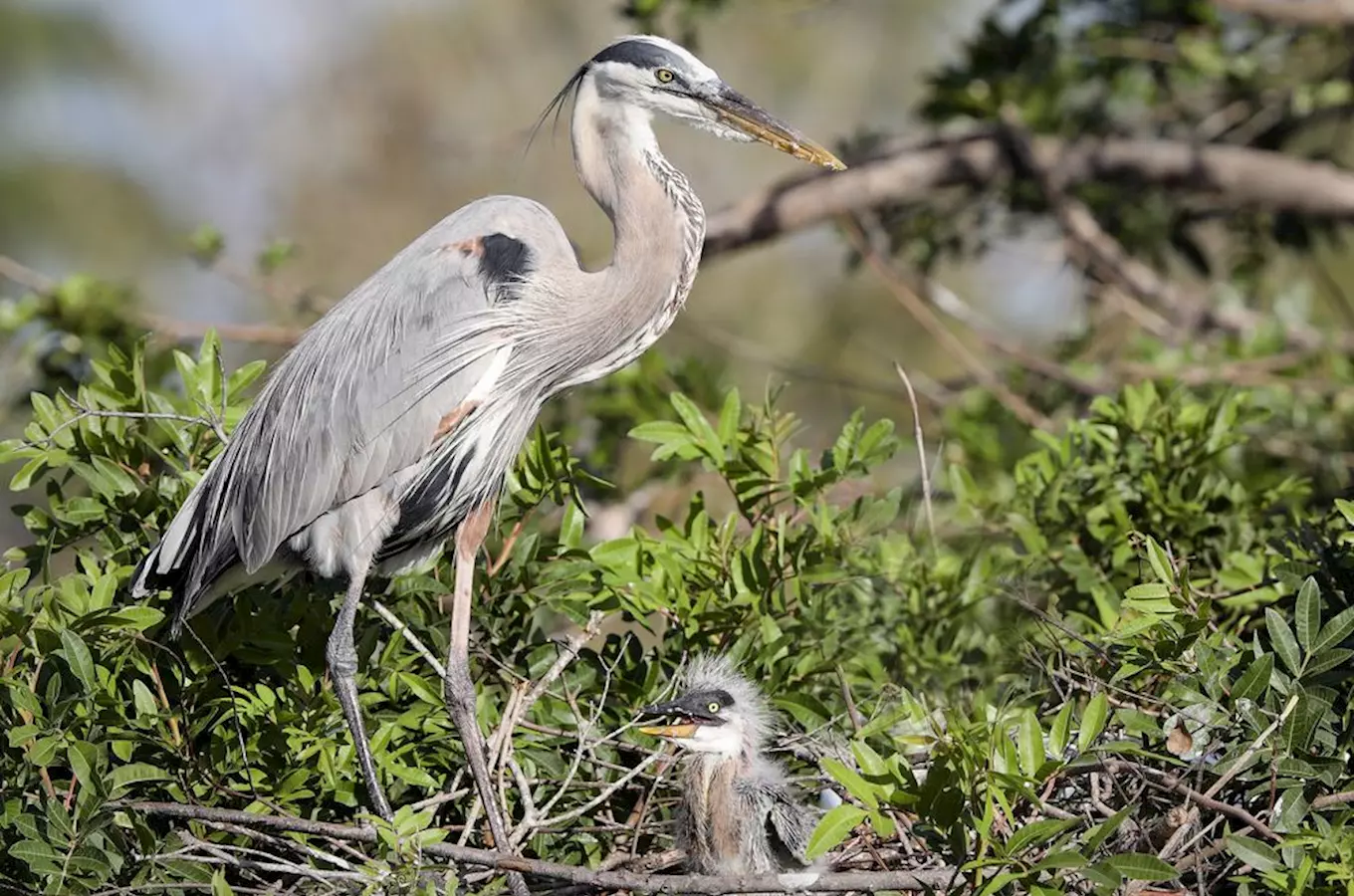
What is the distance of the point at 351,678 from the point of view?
3.08 m

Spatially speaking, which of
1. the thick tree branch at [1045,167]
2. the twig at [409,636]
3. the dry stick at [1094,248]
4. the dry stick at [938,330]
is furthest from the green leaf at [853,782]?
the dry stick at [1094,248]

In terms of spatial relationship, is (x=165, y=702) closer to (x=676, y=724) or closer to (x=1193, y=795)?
(x=676, y=724)

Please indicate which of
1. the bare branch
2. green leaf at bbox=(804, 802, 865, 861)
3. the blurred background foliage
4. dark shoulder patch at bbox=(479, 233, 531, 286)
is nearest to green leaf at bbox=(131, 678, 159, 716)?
the blurred background foliage

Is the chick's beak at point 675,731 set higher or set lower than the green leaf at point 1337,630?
lower

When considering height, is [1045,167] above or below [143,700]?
above

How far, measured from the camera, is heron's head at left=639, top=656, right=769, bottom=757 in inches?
121

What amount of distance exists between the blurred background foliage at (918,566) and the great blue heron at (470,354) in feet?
0.37

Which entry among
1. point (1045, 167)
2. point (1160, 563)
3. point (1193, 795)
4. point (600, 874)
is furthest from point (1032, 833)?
point (1045, 167)

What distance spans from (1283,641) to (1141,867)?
1.58 ft

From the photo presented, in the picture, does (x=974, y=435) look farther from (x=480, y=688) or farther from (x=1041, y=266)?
(x=480, y=688)

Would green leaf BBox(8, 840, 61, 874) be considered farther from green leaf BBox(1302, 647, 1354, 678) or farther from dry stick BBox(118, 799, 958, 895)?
green leaf BBox(1302, 647, 1354, 678)

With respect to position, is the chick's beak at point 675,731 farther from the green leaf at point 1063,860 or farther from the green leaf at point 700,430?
the green leaf at point 1063,860

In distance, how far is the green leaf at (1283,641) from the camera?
8.36 ft

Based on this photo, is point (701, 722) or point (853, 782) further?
point (701, 722)
